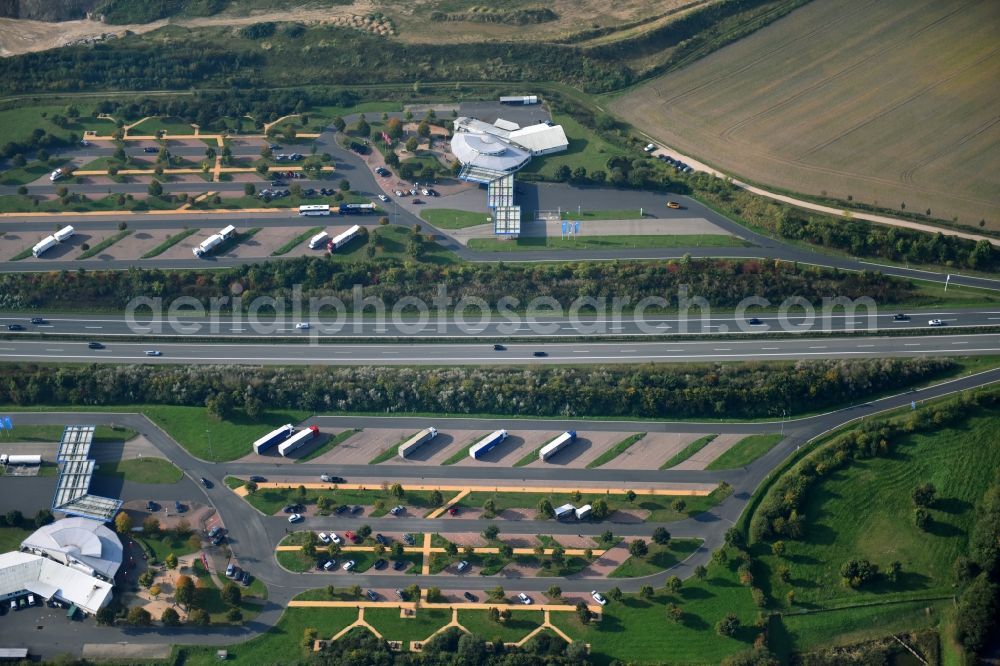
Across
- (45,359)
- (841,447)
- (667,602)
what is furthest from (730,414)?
(45,359)

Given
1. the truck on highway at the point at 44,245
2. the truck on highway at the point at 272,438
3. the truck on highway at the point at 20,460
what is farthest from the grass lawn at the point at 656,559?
the truck on highway at the point at 44,245

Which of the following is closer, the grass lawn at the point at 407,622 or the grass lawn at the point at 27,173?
the grass lawn at the point at 407,622

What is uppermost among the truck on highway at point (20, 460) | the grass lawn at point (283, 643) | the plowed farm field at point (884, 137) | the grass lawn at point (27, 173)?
the plowed farm field at point (884, 137)

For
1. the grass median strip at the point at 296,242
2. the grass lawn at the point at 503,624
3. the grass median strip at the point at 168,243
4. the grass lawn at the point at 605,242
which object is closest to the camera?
the grass lawn at the point at 503,624

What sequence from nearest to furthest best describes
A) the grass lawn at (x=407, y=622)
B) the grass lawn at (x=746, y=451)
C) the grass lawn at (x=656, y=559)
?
the grass lawn at (x=407, y=622) → the grass lawn at (x=656, y=559) → the grass lawn at (x=746, y=451)

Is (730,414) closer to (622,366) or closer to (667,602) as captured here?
(622,366)

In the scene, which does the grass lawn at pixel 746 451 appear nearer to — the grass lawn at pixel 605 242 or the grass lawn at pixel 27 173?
the grass lawn at pixel 605 242
